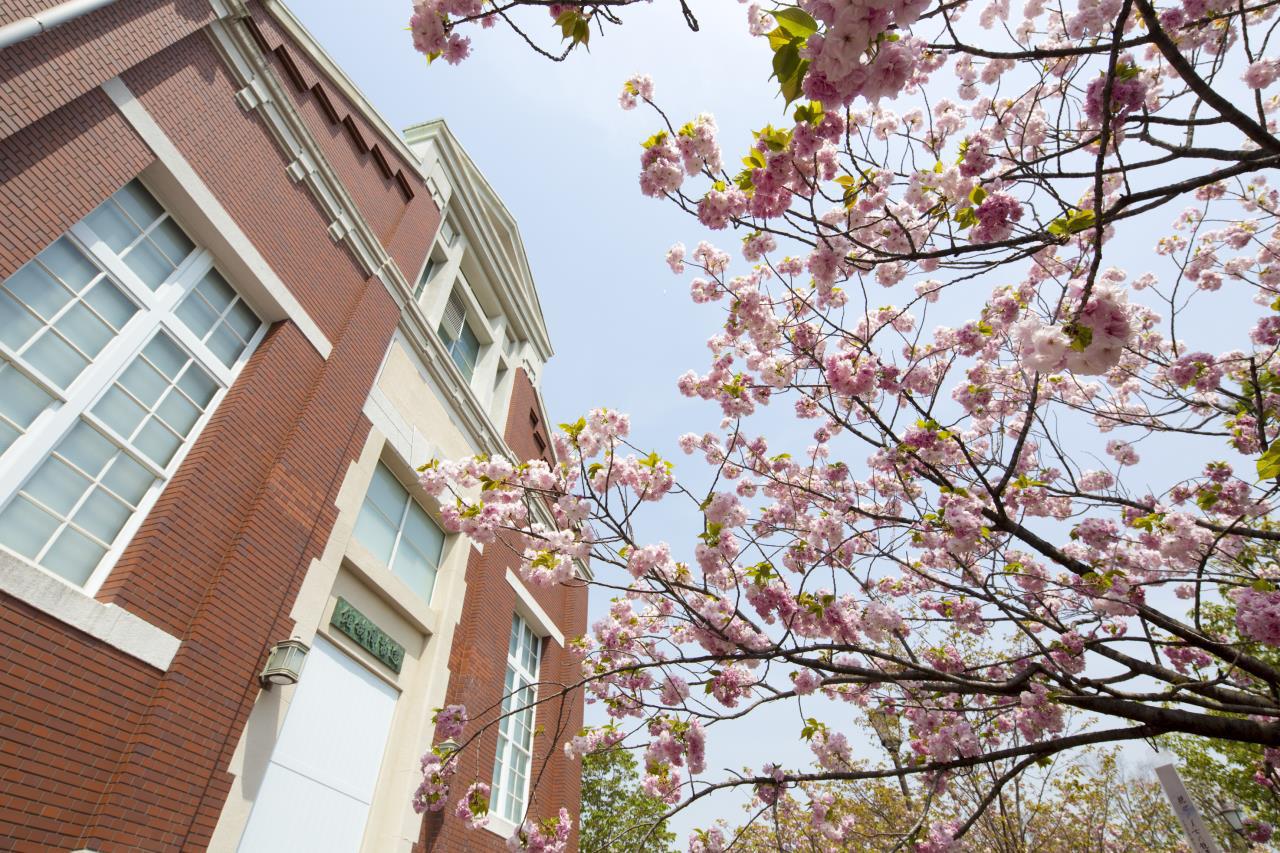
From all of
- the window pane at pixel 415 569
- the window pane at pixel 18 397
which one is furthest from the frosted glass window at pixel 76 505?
the window pane at pixel 415 569

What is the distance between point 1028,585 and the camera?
6.46 m

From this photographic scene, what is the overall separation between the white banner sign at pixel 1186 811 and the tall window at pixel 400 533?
8833 millimetres

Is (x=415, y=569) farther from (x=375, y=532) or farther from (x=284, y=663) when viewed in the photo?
(x=284, y=663)

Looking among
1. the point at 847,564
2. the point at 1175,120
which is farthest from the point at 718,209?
the point at 847,564

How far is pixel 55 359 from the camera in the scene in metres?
4.87

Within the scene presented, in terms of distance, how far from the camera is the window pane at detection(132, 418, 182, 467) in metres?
5.49

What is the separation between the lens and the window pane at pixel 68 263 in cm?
498

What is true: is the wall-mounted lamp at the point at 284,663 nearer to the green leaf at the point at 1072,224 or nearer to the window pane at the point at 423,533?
the window pane at the point at 423,533

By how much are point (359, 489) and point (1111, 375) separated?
9.70 meters

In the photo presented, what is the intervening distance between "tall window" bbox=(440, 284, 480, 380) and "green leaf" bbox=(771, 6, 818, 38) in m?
10.7

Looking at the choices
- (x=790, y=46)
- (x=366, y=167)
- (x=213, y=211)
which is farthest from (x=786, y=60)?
(x=366, y=167)

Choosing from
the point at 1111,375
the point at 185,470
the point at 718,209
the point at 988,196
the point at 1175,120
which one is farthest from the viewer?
the point at 1111,375

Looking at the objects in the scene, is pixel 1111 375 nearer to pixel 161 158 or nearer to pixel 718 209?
pixel 718 209

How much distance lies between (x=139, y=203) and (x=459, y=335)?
7.37m
